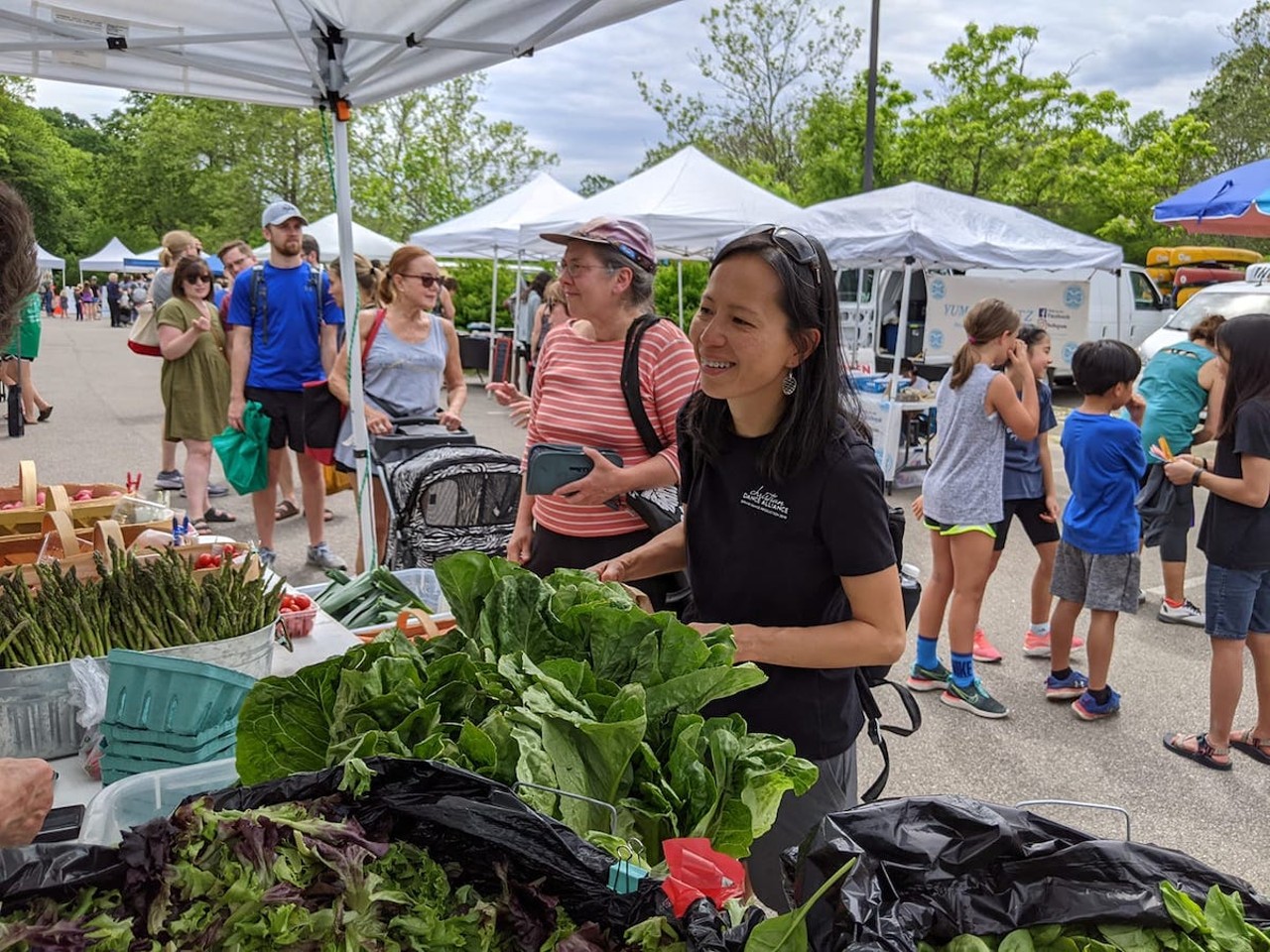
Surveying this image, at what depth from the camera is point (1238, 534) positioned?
4.23 meters

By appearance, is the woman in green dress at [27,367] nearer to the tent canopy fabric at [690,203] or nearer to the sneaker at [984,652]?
the tent canopy fabric at [690,203]

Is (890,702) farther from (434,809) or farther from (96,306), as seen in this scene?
(96,306)

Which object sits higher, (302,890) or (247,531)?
(302,890)

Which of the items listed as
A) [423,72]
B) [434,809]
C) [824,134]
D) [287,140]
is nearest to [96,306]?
[287,140]

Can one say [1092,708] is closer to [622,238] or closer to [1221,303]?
[622,238]

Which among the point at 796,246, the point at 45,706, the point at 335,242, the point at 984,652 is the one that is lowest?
the point at 984,652

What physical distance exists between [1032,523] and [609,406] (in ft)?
11.0

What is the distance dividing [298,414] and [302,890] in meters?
5.55

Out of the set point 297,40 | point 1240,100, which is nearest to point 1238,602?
point 297,40

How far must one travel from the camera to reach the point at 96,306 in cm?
5412

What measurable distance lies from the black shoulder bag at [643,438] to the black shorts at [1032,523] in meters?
2.98

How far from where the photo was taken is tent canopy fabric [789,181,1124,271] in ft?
31.2

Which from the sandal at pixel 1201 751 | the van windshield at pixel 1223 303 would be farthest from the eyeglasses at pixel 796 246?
the van windshield at pixel 1223 303

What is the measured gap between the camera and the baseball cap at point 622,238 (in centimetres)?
326
